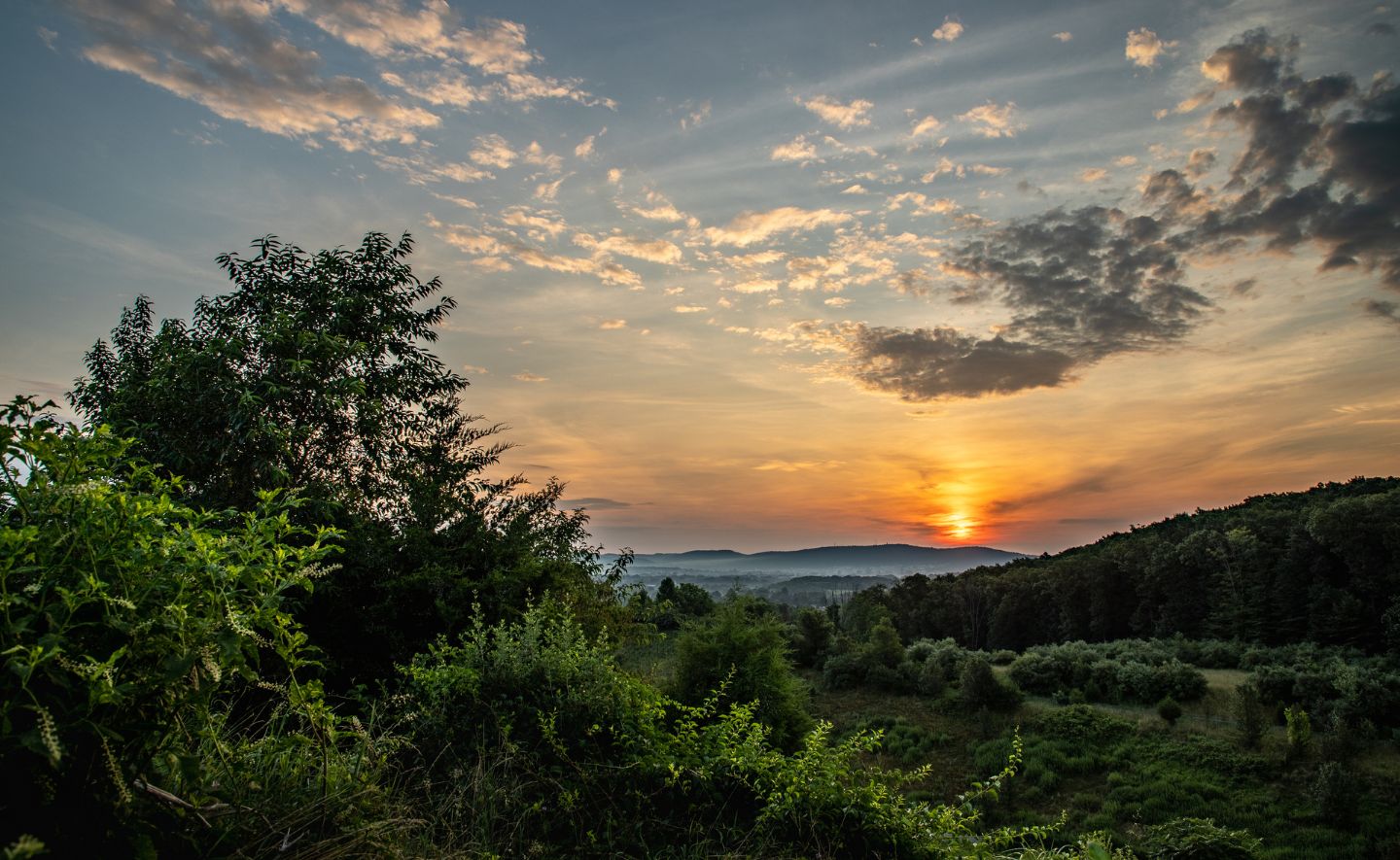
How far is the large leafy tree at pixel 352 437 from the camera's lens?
8.91 metres

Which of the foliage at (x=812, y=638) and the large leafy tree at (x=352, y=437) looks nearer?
the large leafy tree at (x=352, y=437)

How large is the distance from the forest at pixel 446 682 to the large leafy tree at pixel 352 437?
0.21ft

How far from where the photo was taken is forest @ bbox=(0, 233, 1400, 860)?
173cm

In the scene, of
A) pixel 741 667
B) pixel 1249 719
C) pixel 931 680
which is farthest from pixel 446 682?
pixel 931 680

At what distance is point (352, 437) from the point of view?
12781 mm

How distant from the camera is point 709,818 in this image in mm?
3732

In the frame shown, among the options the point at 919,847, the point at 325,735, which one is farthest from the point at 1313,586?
the point at 325,735

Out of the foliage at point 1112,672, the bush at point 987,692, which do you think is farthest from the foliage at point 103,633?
the bush at point 987,692

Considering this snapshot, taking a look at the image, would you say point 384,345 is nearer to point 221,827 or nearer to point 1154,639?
point 221,827

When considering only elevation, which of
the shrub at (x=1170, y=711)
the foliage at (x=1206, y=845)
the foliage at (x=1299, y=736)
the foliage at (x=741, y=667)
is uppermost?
the foliage at (x=741, y=667)

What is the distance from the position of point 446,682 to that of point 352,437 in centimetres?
986

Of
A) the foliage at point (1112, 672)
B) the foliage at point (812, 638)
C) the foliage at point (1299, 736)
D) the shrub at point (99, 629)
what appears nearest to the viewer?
the shrub at point (99, 629)

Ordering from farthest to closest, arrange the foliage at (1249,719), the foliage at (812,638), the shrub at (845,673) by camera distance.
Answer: the foliage at (812,638) < the shrub at (845,673) < the foliage at (1249,719)

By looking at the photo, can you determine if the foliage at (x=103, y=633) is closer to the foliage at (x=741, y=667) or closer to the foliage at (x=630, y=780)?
the foliage at (x=630, y=780)
